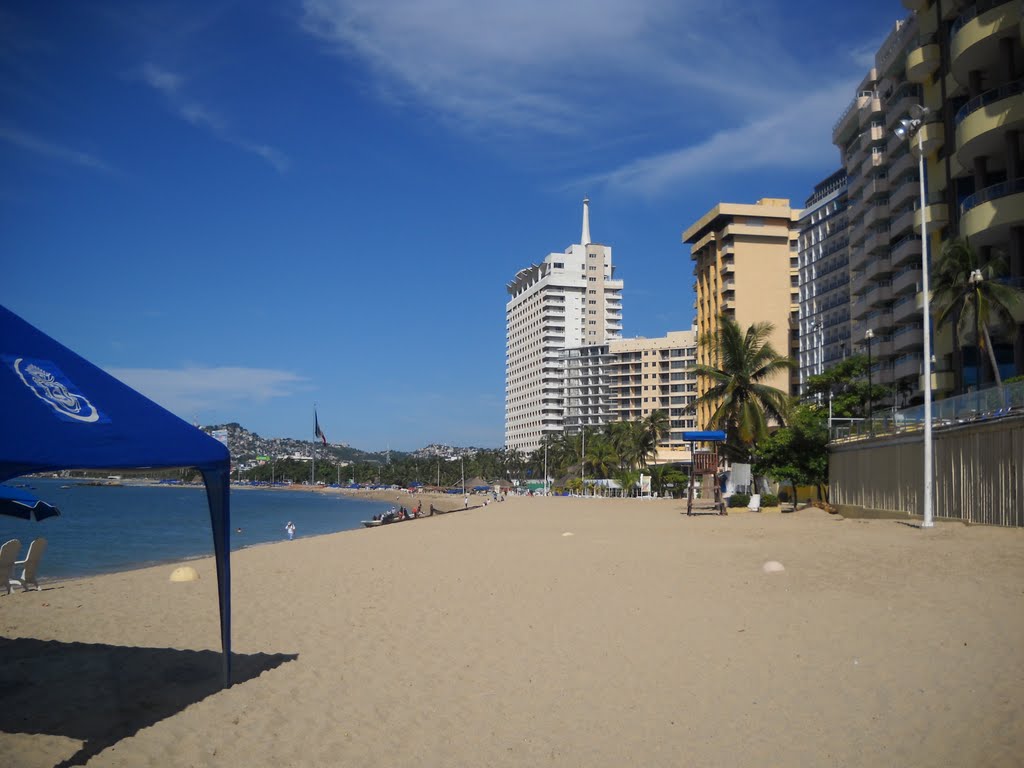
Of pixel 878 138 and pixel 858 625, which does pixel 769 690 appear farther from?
Answer: pixel 878 138

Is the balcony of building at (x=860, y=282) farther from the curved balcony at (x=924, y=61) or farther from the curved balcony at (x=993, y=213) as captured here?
the curved balcony at (x=993, y=213)

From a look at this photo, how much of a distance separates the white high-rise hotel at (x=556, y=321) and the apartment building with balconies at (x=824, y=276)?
68.5 m

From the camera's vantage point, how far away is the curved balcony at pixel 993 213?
32062 millimetres

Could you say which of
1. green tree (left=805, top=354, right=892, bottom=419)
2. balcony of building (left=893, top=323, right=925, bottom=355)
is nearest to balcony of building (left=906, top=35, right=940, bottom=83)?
balcony of building (left=893, top=323, right=925, bottom=355)

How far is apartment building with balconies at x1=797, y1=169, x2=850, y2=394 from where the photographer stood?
81688 millimetres

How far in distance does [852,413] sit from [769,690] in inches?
1914

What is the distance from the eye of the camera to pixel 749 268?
88000 millimetres

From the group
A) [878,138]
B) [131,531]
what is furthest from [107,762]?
[878,138]

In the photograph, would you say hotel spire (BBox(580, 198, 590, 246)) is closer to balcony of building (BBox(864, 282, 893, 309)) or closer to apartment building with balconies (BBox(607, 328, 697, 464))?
apartment building with balconies (BBox(607, 328, 697, 464))

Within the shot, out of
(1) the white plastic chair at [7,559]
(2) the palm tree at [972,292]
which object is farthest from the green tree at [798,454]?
(1) the white plastic chair at [7,559]

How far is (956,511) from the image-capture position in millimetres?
22359

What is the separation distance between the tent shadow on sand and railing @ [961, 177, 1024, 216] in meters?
33.2

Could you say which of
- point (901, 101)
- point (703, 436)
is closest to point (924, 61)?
point (901, 101)

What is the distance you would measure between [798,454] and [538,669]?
3372 centimetres
